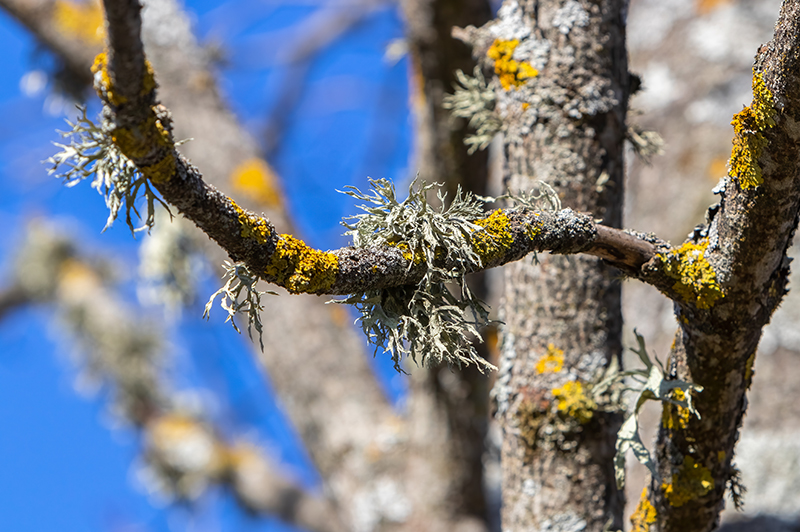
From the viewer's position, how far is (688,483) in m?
1.09

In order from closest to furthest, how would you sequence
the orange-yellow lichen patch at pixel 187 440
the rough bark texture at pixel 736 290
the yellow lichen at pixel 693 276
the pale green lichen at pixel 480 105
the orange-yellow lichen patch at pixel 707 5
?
the rough bark texture at pixel 736 290, the yellow lichen at pixel 693 276, the pale green lichen at pixel 480 105, the orange-yellow lichen patch at pixel 707 5, the orange-yellow lichen patch at pixel 187 440

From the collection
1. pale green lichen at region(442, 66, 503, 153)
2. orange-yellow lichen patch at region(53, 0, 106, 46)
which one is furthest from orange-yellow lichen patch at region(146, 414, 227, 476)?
pale green lichen at region(442, 66, 503, 153)

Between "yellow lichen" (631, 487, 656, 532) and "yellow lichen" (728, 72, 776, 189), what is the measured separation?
579mm

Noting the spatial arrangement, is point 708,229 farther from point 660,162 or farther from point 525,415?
point 660,162

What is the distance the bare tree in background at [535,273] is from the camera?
81 cm

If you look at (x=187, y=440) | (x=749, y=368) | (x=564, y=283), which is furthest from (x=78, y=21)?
(x=749, y=368)

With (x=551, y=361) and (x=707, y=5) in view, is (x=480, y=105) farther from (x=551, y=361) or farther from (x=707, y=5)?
(x=707, y=5)

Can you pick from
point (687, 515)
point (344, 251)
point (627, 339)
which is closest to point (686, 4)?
point (627, 339)

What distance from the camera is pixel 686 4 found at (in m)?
2.78

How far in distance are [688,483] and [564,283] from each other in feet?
1.34

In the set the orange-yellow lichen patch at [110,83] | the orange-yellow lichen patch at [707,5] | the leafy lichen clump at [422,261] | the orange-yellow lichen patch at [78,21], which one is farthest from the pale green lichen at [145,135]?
the orange-yellow lichen patch at [707,5]

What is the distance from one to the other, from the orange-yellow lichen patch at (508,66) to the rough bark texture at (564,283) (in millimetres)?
13

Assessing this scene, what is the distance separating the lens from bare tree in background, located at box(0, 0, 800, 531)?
2.67 feet

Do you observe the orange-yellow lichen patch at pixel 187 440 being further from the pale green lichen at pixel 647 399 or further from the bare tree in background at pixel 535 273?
the pale green lichen at pixel 647 399
